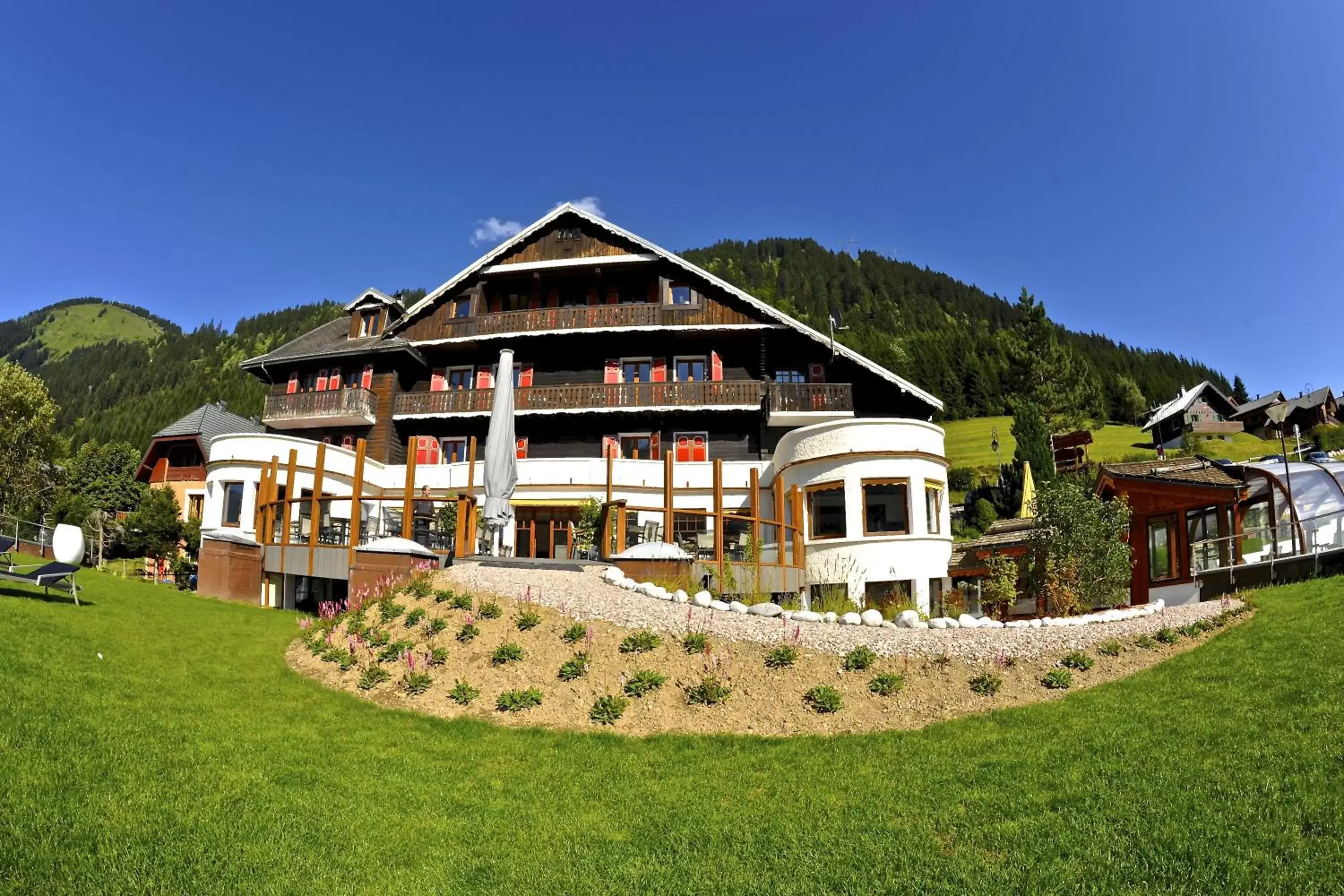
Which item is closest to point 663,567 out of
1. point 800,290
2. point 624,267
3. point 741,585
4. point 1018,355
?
point 741,585

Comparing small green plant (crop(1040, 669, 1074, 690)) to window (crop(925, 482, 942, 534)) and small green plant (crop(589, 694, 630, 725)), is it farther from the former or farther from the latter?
window (crop(925, 482, 942, 534))

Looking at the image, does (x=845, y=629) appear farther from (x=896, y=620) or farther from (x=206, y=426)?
(x=206, y=426)

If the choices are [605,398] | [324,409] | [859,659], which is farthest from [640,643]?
[324,409]

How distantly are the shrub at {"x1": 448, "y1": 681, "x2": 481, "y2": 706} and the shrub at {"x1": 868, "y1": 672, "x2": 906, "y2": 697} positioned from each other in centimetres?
514

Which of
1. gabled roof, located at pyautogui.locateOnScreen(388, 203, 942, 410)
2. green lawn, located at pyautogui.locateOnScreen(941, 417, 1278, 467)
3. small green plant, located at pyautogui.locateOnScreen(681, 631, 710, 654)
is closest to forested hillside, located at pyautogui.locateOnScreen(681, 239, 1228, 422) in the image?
green lawn, located at pyautogui.locateOnScreen(941, 417, 1278, 467)

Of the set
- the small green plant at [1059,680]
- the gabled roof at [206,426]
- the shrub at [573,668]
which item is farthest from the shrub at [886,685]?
the gabled roof at [206,426]

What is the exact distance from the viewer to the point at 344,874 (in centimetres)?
581

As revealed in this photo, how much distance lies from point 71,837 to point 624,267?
1111 inches

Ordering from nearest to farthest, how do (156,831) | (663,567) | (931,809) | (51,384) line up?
(156,831) → (931,809) → (663,567) → (51,384)

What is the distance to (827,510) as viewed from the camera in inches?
923

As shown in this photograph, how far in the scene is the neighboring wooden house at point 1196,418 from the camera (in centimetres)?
6319

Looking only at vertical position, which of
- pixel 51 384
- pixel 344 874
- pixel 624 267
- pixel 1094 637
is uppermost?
pixel 51 384

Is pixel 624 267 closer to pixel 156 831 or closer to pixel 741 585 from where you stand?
pixel 741 585

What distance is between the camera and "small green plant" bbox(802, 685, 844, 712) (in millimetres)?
10000
